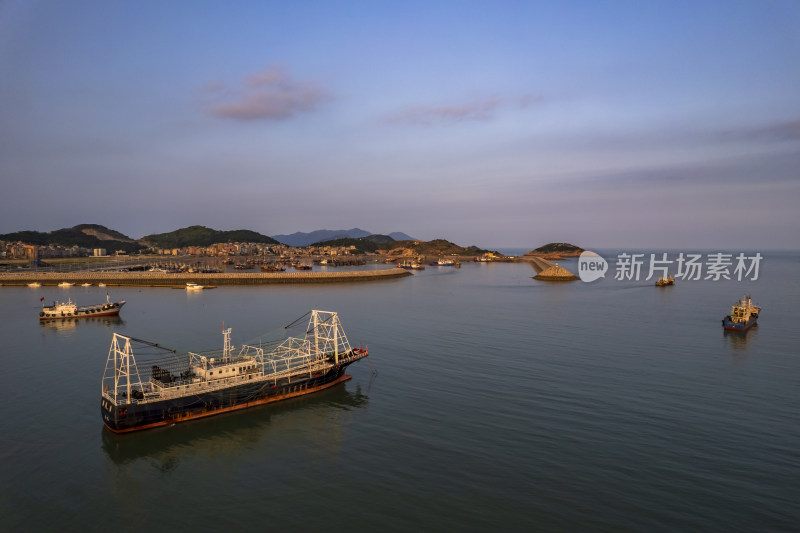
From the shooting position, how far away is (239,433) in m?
24.4

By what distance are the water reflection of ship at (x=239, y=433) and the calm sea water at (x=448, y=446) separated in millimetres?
132

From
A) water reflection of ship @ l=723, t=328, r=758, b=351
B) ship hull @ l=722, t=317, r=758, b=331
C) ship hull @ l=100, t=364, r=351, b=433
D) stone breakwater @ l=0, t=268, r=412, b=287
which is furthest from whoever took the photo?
stone breakwater @ l=0, t=268, r=412, b=287

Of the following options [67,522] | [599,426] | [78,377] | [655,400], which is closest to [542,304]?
[655,400]

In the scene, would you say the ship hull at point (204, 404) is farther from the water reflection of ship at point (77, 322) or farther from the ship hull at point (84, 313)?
the ship hull at point (84, 313)

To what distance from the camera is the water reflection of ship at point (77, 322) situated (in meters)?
52.7

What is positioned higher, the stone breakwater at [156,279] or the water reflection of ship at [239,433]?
the stone breakwater at [156,279]

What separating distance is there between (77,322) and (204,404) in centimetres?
4245

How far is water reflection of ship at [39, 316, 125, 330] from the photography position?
52719 millimetres

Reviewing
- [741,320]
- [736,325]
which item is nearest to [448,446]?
[736,325]

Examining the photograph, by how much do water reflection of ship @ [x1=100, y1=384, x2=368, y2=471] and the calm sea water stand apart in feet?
0.43

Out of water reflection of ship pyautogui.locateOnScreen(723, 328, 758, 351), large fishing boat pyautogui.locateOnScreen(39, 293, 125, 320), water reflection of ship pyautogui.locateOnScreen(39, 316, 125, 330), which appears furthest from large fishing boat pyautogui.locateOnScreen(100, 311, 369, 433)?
water reflection of ship pyautogui.locateOnScreen(723, 328, 758, 351)

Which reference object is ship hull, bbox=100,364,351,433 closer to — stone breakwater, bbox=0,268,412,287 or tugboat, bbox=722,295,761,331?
tugboat, bbox=722,295,761,331

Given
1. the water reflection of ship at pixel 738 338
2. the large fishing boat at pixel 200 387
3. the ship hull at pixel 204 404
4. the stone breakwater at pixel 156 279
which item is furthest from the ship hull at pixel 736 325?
the stone breakwater at pixel 156 279

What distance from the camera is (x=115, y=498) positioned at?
59.6 feet
